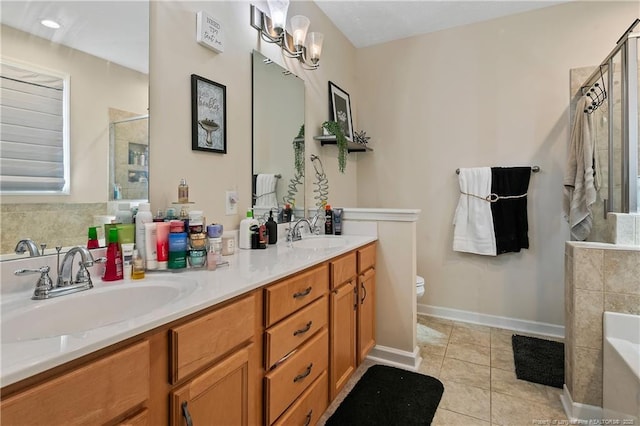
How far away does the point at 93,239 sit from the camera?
1113 millimetres

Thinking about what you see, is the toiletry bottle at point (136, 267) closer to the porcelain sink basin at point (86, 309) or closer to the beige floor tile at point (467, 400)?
the porcelain sink basin at point (86, 309)

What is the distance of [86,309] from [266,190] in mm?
1181

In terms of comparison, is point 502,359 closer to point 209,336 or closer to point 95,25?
point 209,336

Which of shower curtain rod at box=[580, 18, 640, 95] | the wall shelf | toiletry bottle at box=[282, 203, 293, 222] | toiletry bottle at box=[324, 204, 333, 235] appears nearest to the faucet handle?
toiletry bottle at box=[282, 203, 293, 222]

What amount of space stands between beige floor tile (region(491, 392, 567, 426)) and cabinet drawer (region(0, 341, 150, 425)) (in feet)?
5.55

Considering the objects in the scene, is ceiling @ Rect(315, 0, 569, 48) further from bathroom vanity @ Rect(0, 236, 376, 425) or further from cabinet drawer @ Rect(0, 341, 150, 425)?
cabinet drawer @ Rect(0, 341, 150, 425)

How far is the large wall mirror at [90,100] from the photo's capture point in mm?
969

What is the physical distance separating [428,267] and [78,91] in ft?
9.33

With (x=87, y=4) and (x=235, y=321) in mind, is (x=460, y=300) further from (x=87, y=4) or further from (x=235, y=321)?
(x=87, y=4)

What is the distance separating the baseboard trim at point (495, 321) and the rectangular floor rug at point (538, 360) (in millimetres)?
145

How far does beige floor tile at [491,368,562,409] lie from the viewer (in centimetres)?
178

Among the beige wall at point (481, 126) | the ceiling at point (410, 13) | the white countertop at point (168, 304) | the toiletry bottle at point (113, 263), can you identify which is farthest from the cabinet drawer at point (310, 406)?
the ceiling at point (410, 13)

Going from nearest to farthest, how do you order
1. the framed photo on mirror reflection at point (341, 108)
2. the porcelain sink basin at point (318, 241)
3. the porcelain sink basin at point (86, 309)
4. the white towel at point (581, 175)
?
the porcelain sink basin at point (86, 309)
the porcelain sink basin at point (318, 241)
the white towel at point (581, 175)
the framed photo on mirror reflection at point (341, 108)

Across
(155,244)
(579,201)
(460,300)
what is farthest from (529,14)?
(155,244)
